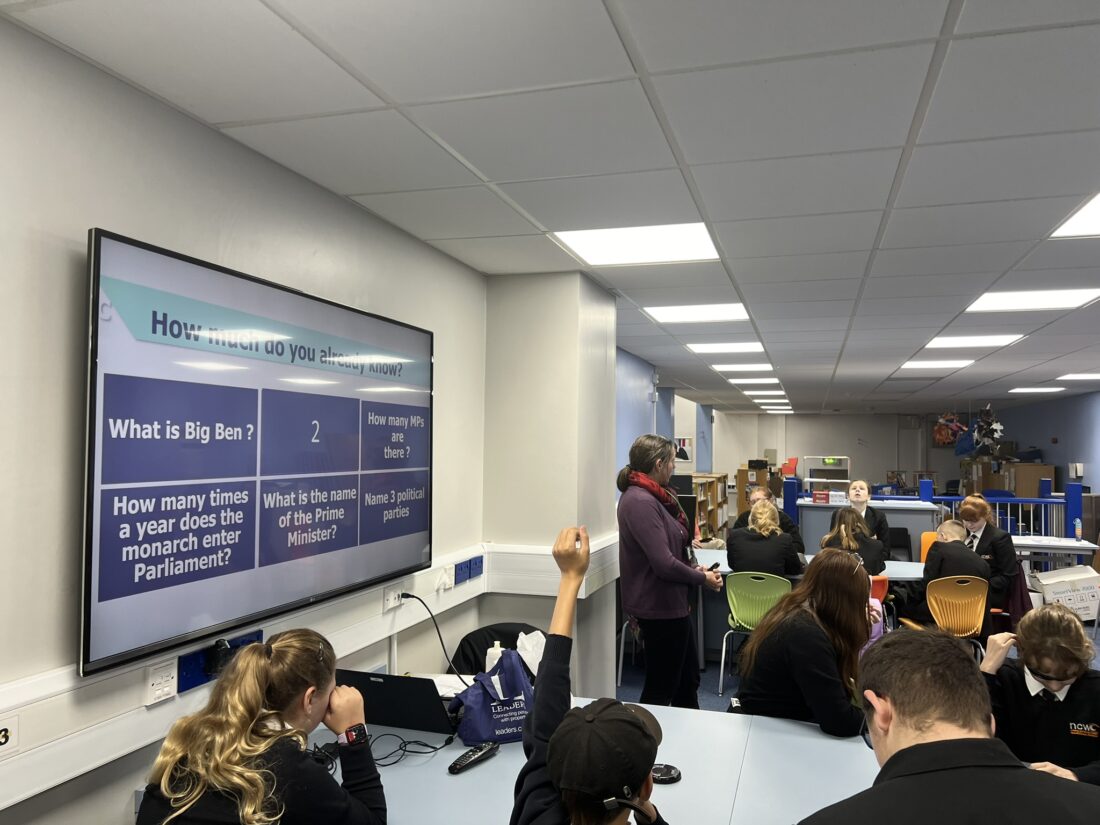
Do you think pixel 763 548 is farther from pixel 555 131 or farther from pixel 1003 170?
pixel 555 131

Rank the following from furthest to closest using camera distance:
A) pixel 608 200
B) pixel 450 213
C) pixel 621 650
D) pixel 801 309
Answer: pixel 621 650 → pixel 801 309 → pixel 450 213 → pixel 608 200

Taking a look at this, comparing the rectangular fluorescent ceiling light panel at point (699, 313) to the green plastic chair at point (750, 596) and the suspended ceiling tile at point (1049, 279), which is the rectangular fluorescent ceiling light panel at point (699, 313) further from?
the green plastic chair at point (750, 596)

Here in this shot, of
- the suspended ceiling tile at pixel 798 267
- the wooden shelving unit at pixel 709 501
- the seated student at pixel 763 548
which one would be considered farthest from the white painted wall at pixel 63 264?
the wooden shelving unit at pixel 709 501

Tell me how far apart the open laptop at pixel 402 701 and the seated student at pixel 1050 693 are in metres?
1.66

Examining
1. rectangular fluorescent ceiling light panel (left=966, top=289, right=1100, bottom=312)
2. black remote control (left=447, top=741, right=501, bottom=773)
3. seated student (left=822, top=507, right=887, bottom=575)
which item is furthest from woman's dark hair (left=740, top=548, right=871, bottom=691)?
seated student (left=822, top=507, right=887, bottom=575)

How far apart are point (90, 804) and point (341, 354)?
1.43 metres

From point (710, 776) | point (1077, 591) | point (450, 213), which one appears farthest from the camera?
point (1077, 591)

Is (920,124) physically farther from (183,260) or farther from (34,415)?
(34,415)

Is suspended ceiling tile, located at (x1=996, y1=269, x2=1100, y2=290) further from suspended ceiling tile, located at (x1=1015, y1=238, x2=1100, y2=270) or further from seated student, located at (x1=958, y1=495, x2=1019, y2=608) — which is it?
seated student, located at (x1=958, y1=495, x2=1019, y2=608)

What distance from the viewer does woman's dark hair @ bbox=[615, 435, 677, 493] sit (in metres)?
3.64

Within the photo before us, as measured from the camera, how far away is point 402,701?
225 centimetres

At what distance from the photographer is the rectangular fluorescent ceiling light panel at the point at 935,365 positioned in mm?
7379

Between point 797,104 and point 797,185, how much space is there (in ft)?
2.11

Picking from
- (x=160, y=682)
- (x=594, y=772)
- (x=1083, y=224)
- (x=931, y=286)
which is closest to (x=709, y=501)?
(x=931, y=286)
